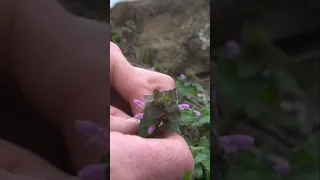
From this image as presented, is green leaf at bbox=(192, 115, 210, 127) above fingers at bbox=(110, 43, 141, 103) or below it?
below

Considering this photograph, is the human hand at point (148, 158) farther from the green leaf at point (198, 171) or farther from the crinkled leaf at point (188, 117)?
the crinkled leaf at point (188, 117)

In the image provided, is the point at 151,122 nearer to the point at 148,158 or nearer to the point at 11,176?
the point at 148,158

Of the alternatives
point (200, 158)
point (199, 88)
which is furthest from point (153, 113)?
point (199, 88)

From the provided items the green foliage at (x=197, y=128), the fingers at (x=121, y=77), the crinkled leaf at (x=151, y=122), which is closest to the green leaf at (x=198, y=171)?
the green foliage at (x=197, y=128)

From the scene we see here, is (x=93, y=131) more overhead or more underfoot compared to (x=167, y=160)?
more overhead

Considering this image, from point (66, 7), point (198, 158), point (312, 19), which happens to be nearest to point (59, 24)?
point (66, 7)

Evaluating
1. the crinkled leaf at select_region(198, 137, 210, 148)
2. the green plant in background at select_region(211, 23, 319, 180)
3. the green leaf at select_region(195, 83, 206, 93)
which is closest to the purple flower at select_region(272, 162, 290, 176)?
the green plant in background at select_region(211, 23, 319, 180)

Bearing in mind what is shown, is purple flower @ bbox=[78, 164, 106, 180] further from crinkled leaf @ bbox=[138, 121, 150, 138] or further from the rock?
the rock
